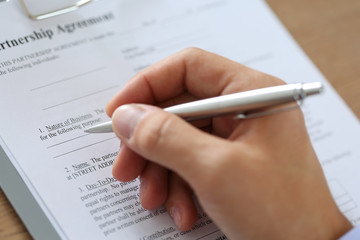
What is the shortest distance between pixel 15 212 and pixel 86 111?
0.45 feet

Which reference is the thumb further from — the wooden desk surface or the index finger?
the wooden desk surface

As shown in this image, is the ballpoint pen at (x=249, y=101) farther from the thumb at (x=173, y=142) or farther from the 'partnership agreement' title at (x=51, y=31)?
the 'partnership agreement' title at (x=51, y=31)

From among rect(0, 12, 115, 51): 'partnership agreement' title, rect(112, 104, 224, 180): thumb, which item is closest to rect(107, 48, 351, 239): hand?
rect(112, 104, 224, 180): thumb

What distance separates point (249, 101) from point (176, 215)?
15cm

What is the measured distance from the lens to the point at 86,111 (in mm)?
529

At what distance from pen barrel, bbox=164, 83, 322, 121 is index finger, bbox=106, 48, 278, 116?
0.06m

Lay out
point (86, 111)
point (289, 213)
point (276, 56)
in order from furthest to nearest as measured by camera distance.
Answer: point (276, 56)
point (86, 111)
point (289, 213)

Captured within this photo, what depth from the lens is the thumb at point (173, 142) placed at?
39 centimetres

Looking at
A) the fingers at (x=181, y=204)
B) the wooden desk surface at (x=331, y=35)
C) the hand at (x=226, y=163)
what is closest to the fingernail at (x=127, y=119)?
the hand at (x=226, y=163)

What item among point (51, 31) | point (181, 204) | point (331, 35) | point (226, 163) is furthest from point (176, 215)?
point (331, 35)

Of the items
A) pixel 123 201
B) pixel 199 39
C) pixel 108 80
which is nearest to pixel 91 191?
pixel 123 201

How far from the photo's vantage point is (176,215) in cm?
48

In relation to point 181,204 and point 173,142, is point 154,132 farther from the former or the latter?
point 181,204

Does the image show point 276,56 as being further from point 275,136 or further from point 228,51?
point 275,136
